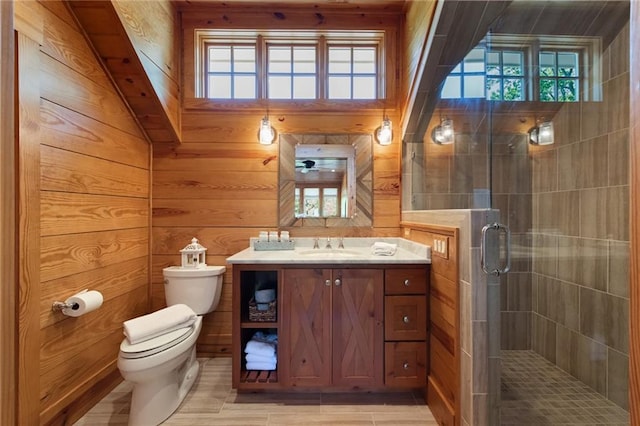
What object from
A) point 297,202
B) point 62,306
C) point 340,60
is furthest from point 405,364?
point 340,60

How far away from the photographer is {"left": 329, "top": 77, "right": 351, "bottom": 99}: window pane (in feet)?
8.43

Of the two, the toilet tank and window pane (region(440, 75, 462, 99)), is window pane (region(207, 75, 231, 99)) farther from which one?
window pane (region(440, 75, 462, 99))

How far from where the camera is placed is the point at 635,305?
21.2 inches

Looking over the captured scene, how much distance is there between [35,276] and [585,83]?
3.12 m

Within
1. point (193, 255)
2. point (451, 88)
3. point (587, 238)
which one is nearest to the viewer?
point (587, 238)

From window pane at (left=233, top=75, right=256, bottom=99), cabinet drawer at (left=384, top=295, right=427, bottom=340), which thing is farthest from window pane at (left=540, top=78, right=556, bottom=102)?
window pane at (left=233, top=75, right=256, bottom=99)

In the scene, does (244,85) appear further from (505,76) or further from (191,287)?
(505,76)

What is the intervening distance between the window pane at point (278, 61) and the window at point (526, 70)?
1.35 m

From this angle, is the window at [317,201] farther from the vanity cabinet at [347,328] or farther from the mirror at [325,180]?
the vanity cabinet at [347,328]

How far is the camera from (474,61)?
187 cm

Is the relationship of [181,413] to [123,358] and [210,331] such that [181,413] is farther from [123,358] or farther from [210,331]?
[210,331]

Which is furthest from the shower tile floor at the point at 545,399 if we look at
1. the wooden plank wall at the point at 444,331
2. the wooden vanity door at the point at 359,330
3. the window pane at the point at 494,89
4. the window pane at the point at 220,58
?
the window pane at the point at 220,58

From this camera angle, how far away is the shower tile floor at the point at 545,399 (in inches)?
59.2

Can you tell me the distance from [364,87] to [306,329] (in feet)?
6.59
